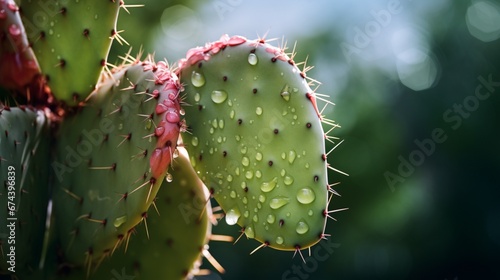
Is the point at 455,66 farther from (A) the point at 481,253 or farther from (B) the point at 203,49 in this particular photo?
(B) the point at 203,49

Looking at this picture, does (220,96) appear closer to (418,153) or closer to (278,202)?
(278,202)

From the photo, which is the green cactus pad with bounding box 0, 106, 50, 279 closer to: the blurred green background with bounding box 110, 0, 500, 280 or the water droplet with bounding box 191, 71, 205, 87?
the water droplet with bounding box 191, 71, 205, 87

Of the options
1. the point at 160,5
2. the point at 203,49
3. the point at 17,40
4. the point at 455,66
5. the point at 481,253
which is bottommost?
the point at 481,253

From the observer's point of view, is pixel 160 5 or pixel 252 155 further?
pixel 160 5

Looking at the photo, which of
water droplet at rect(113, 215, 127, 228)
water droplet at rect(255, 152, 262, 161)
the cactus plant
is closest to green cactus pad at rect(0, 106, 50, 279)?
the cactus plant

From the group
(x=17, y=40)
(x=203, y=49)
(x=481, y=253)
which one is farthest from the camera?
(x=481, y=253)

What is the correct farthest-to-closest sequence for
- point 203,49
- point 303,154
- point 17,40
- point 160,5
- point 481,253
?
point 481,253 < point 160,5 < point 17,40 < point 203,49 < point 303,154

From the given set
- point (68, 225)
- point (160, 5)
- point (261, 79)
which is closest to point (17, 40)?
point (68, 225)
